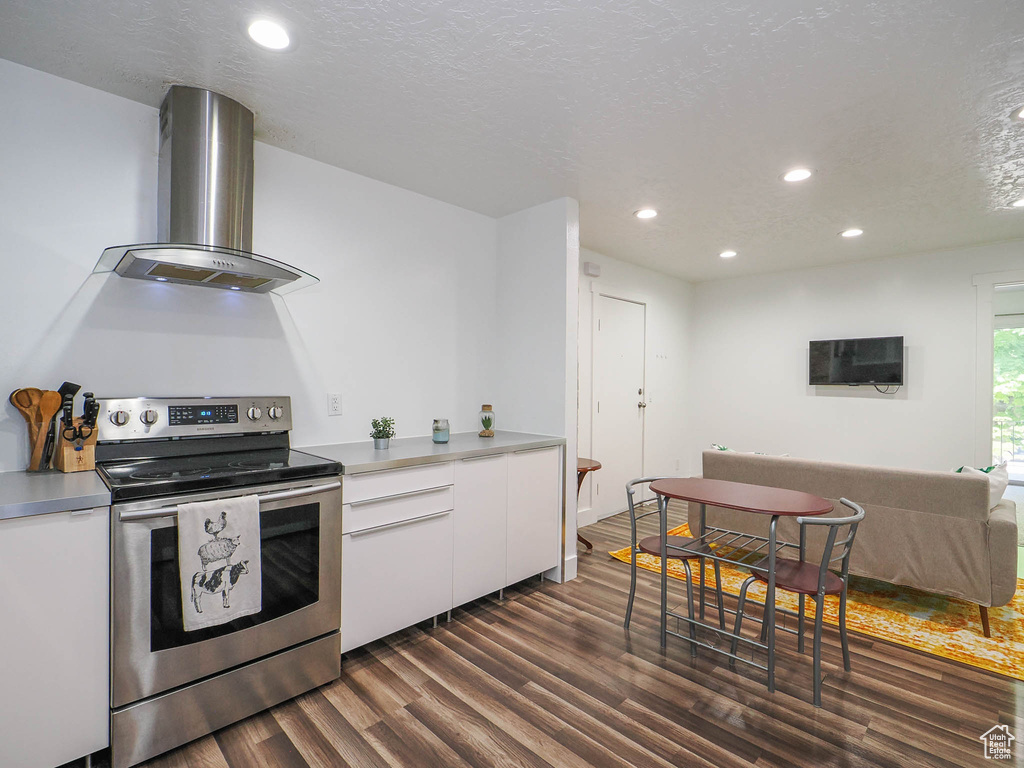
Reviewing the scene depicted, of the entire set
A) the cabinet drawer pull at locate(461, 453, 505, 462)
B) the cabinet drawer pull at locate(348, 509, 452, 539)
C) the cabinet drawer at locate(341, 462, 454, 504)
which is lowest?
the cabinet drawer pull at locate(348, 509, 452, 539)

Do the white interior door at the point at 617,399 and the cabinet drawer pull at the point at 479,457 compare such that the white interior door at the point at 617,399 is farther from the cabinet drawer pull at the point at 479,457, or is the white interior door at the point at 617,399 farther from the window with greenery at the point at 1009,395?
the window with greenery at the point at 1009,395

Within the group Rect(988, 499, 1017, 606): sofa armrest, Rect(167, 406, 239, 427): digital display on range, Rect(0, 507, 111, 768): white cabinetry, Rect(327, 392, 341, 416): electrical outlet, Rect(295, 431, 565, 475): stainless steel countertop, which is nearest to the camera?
Rect(0, 507, 111, 768): white cabinetry

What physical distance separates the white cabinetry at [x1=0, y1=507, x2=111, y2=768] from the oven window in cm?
14

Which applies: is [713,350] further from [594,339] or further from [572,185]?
[572,185]

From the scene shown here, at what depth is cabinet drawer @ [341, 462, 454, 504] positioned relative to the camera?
2221 millimetres

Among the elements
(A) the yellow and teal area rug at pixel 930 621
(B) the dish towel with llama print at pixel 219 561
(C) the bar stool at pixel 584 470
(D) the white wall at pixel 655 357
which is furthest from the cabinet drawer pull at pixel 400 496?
(D) the white wall at pixel 655 357

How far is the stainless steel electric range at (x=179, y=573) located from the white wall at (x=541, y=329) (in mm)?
1595

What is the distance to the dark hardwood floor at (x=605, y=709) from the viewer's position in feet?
5.62

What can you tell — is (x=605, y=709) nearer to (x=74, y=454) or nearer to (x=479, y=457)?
(x=479, y=457)

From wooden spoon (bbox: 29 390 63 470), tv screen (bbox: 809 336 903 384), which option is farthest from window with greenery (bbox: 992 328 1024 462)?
wooden spoon (bbox: 29 390 63 470)

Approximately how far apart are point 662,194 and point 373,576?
113 inches

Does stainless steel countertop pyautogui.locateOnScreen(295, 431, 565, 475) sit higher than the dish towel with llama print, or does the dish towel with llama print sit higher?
stainless steel countertop pyautogui.locateOnScreen(295, 431, 565, 475)

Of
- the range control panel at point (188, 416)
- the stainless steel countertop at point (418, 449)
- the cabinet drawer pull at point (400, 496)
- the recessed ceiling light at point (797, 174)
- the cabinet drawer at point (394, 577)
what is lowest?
the cabinet drawer at point (394, 577)

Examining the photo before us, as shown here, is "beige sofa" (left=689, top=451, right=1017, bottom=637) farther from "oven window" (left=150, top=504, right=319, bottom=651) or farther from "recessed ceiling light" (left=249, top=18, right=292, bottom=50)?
"recessed ceiling light" (left=249, top=18, right=292, bottom=50)
